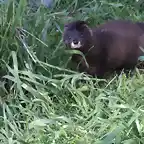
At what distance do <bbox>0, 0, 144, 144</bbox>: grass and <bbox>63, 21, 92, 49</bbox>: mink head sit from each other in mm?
77

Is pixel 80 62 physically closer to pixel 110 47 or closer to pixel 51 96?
pixel 110 47

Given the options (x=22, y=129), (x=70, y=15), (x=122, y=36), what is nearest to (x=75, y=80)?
(x=22, y=129)

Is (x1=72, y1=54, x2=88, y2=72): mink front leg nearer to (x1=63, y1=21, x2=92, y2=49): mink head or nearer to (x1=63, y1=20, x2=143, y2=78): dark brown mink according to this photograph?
(x1=63, y1=20, x2=143, y2=78): dark brown mink

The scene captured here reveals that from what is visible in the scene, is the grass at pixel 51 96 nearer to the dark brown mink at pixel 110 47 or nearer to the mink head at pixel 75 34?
the mink head at pixel 75 34

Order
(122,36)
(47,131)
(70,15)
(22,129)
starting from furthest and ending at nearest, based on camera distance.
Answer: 1. (70,15)
2. (122,36)
3. (22,129)
4. (47,131)

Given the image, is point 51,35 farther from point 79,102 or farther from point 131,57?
point 79,102

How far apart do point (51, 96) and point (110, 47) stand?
28.2 inches

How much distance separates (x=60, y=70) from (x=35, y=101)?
1.05 feet

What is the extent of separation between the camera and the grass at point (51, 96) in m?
2.97

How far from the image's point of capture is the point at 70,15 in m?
4.79

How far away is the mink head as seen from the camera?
3760mm

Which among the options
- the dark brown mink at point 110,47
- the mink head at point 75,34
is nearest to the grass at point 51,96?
the mink head at point 75,34

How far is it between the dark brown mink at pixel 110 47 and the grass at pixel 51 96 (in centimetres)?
21

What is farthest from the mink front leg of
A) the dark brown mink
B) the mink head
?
the mink head
